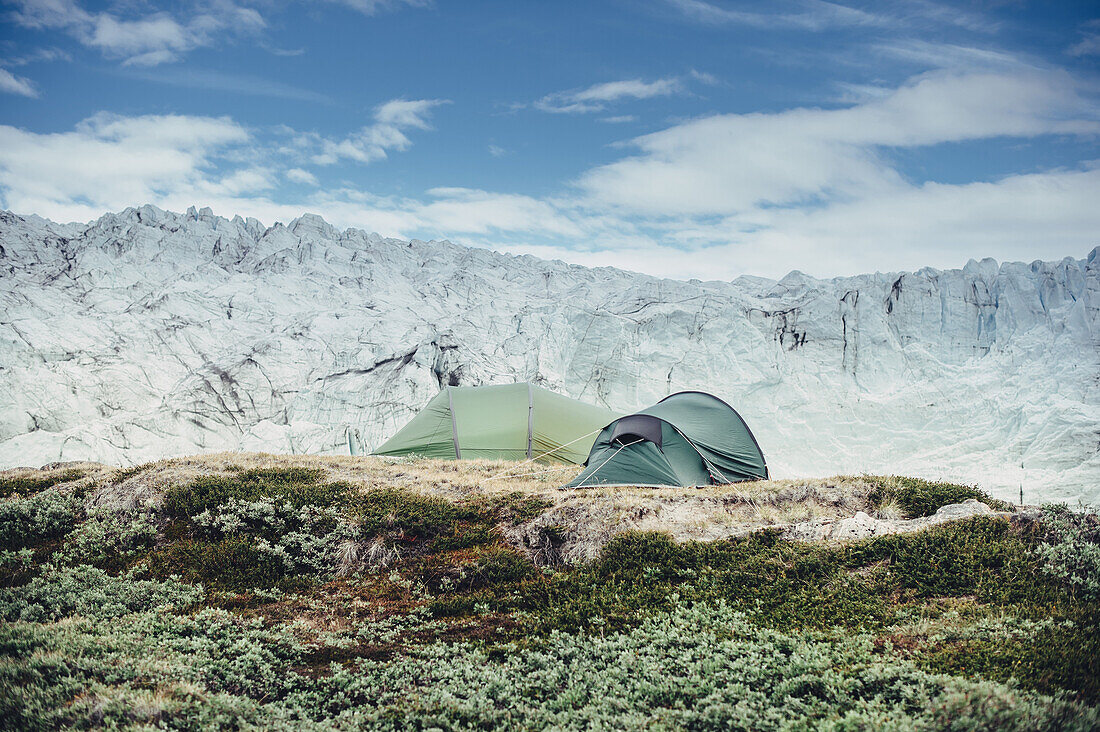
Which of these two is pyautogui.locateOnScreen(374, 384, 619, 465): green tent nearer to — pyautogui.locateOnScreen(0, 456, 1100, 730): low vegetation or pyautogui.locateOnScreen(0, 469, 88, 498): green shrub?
pyautogui.locateOnScreen(0, 456, 1100, 730): low vegetation

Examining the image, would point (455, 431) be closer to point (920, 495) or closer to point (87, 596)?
point (87, 596)

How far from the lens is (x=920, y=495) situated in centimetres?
1208

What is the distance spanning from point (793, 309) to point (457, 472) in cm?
4014

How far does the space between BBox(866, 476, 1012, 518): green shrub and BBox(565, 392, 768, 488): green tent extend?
12.9 feet

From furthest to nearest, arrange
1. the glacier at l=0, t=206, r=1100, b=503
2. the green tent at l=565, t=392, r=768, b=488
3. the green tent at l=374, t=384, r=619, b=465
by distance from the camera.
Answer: the glacier at l=0, t=206, r=1100, b=503
the green tent at l=374, t=384, r=619, b=465
the green tent at l=565, t=392, r=768, b=488

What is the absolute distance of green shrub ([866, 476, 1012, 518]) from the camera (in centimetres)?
1177

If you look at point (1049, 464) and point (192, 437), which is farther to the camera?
point (192, 437)

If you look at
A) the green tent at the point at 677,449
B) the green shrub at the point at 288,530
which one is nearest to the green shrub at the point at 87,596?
the green shrub at the point at 288,530

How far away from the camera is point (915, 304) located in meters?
48.0

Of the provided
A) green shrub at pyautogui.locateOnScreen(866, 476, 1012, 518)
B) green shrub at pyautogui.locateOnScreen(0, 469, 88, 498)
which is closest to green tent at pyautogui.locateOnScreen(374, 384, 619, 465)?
green shrub at pyautogui.locateOnScreen(0, 469, 88, 498)

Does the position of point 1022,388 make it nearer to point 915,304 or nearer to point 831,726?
point 915,304

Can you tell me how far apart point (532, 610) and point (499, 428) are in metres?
12.5

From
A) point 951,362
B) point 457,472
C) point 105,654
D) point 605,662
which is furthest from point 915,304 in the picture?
point 105,654

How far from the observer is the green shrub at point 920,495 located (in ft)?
38.6
